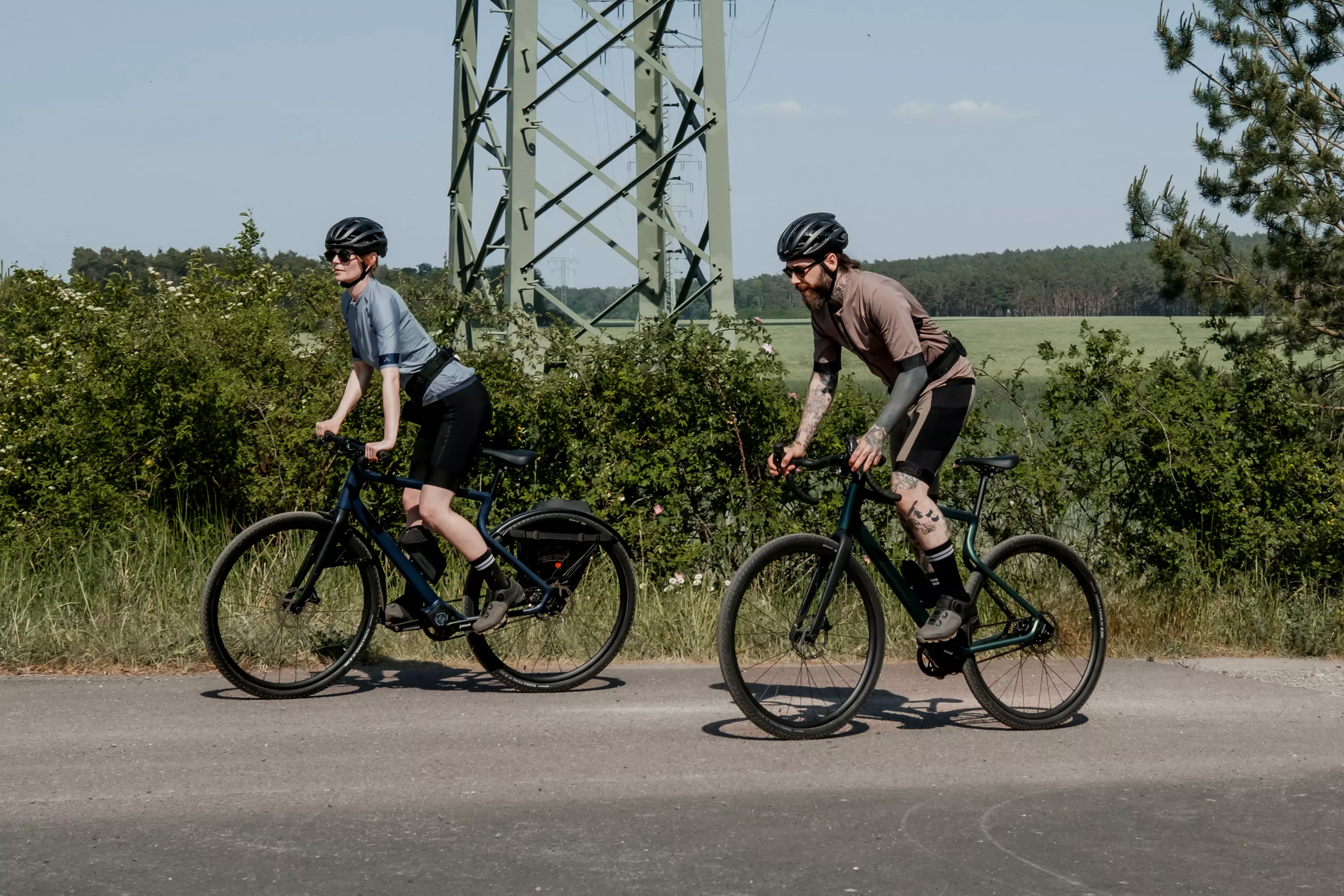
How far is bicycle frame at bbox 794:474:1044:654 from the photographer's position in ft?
18.9

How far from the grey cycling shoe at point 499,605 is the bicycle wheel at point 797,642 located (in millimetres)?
1307

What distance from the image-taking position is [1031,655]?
631 cm

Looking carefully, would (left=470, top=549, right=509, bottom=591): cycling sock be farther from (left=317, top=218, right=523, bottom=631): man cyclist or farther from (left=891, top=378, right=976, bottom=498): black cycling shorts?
(left=891, top=378, right=976, bottom=498): black cycling shorts

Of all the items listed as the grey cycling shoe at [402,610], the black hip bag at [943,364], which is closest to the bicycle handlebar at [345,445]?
the grey cycling shoe at [402,610]

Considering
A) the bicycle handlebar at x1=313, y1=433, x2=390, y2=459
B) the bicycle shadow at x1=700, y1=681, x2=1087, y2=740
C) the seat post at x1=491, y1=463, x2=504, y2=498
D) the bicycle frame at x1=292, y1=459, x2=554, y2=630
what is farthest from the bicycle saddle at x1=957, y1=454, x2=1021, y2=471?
the bicycle handlebar at x1=313, y1=433, x2=390, y2=459

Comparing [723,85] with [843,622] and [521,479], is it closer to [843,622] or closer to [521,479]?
[521,479]

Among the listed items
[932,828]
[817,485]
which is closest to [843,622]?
[932,828]

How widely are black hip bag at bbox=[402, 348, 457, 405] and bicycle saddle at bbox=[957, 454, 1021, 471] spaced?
2.28 metres

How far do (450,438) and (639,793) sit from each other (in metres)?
2.12

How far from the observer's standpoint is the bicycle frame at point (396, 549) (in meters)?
6.48

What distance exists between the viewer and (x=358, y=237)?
6500mm

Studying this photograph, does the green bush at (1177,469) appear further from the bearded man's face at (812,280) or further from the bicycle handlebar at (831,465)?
the bearded man's face at (812,280)

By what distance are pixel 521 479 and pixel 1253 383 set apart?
438 centimetres

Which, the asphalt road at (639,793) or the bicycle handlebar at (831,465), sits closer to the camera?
the asphalt road at (639,793)
